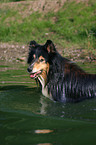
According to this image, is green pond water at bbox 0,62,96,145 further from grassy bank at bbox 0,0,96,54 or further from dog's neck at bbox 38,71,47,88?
grassy bank at bbox 0,0,96,54

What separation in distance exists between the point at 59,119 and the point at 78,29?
56.6 feet

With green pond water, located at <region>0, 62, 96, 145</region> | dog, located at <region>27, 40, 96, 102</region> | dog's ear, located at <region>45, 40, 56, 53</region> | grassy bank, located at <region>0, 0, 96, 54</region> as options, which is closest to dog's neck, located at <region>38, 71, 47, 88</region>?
dog, located at <region>27, 40, 96, 102</region>

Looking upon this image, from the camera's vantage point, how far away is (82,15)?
78.7 feet

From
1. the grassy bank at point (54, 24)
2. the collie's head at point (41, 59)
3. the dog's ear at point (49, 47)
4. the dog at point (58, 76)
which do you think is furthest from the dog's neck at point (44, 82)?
the grassy bank at point (54, 24)

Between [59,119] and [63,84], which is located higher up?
[63,84]

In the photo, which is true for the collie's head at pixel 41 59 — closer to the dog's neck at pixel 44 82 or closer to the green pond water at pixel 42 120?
the dog's neck at pixel 44 82

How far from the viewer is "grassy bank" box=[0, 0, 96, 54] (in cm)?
1869

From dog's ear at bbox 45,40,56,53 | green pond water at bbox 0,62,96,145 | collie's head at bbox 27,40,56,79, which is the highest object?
dog's ear at bbox 45,40,56,53

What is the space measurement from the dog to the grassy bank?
966 cm

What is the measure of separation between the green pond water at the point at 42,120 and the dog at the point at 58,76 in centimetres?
22

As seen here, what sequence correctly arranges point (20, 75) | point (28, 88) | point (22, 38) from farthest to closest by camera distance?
point (22, 38), point (20, 75), point (28, 88)

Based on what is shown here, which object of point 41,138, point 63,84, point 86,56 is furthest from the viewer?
point 86,56

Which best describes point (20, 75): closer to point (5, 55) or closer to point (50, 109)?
Answer: point (50, 109)

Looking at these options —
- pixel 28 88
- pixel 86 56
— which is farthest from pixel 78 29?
pixel 28 88
